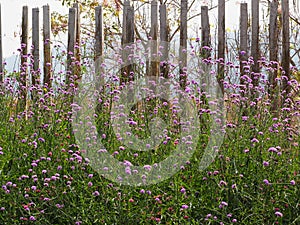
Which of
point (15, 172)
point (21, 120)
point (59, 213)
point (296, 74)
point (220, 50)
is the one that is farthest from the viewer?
point (296, 74)

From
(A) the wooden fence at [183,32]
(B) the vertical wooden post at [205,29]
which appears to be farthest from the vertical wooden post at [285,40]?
(B) the vertical wooden post at [205,29]

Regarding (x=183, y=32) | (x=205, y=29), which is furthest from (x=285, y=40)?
(x=183, y=32)

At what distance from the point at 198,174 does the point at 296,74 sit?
12.3 ft

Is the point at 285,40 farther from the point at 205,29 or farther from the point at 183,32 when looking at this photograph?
the point at 183,32

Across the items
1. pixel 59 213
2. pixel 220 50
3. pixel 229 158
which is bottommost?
pixel 59 213

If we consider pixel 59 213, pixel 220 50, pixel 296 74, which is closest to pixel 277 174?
pixel 59 213

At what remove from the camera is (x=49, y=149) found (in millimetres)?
3785

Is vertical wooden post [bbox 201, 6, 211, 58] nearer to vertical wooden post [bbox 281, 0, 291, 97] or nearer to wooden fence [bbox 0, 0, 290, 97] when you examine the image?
wooden fence [bbox 0, 0, 290, 97]

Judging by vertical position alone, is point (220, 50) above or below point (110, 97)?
above

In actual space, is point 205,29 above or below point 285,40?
above

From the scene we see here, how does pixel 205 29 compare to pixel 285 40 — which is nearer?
Result: pixel 205 29

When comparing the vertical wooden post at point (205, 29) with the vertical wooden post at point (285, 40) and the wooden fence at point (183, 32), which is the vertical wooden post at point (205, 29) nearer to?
the wooden fence at point (183, 32)

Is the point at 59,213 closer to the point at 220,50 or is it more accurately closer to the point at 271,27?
the point at 220,50

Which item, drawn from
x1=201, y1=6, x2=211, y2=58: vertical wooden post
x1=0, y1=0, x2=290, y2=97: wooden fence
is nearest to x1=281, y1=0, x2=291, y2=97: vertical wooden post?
x1=0, y1=0, x2=290, y2=97: wooden fence
